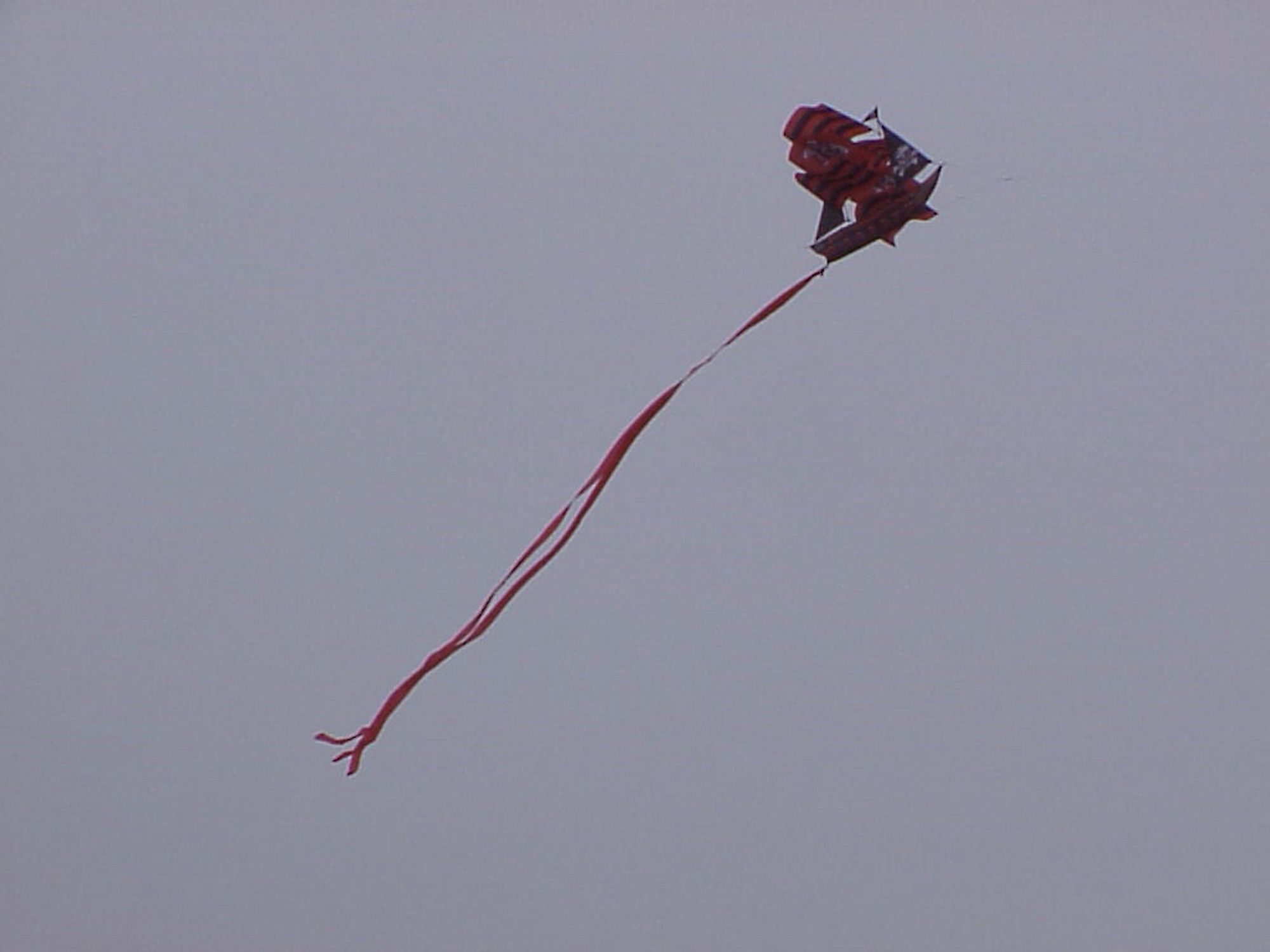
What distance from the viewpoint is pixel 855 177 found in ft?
3.57

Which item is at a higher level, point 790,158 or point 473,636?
point 790,158

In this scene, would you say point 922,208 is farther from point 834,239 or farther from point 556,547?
point 556,547

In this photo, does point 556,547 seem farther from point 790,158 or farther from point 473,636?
point 790,158

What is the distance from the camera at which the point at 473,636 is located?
1.00m

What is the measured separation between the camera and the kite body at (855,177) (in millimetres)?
1073

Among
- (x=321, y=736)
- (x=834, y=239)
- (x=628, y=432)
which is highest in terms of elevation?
(x=834, y=239)

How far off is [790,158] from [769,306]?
11cm

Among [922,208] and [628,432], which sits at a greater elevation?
[922,208]

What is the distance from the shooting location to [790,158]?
Answer: 42.9 inches

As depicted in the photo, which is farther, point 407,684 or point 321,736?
point 321,736

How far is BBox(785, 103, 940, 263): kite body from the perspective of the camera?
1.07 m

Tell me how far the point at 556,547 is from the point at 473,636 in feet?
0.24

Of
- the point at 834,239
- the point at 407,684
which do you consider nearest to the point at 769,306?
the point at 834,239

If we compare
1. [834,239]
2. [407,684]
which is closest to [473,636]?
A: [407,684]
